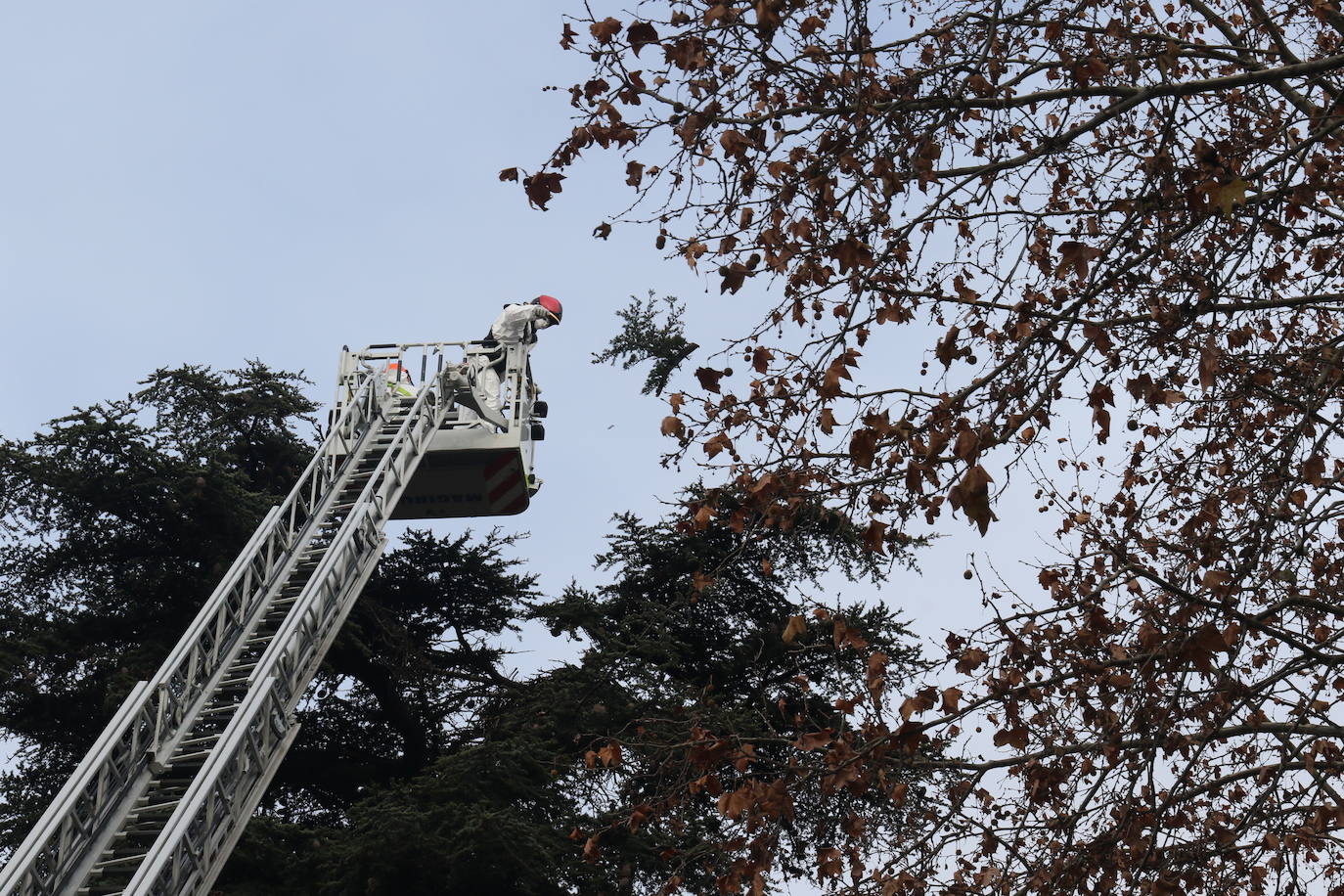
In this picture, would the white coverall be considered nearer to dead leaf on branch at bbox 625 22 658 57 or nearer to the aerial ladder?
the aerial ladder

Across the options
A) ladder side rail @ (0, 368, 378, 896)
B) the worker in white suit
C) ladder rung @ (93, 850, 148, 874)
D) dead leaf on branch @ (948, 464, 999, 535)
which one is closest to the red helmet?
the worker in white suit

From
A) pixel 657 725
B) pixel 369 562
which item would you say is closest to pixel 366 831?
pixel 369 562

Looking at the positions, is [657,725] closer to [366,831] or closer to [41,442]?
[366,831]

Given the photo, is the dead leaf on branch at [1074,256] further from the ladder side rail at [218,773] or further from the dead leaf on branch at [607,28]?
the ladder side rail at [218,773]

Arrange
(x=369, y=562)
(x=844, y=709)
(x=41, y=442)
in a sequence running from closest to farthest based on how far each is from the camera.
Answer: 1. (x=844, y=709)
2. (x=369, y=562)
3. (x=41, y=442)

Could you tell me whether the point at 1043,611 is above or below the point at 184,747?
below

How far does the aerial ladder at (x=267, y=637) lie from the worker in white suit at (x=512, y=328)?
114mm

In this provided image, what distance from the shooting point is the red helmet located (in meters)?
23.2

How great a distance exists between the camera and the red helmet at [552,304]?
76.0 feet

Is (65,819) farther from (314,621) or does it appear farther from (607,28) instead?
(607,28)

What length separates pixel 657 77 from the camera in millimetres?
8328

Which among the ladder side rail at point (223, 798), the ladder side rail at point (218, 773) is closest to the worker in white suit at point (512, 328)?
the ladder side rail at point (223, 798)

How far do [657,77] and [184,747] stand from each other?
29.1ft

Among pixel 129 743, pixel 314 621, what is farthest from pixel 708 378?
pixel 314 621
